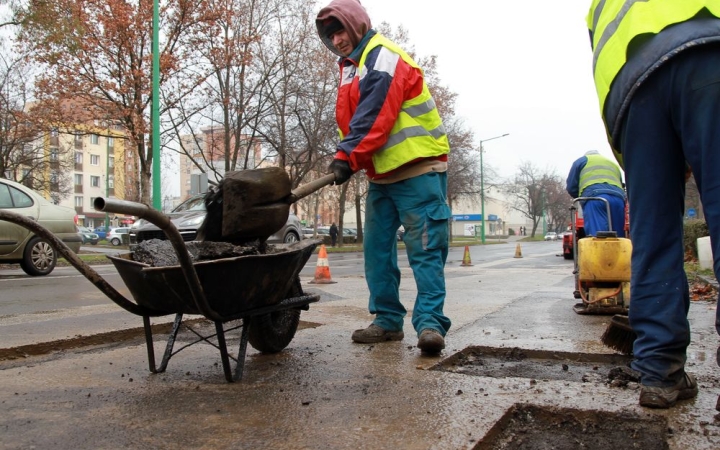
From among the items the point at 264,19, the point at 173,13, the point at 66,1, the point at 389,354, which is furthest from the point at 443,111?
the point at 389,354

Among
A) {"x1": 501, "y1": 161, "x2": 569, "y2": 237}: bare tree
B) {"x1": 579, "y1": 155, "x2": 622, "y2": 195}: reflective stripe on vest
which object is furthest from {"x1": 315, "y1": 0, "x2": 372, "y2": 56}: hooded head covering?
{"x1": 501, "y1": 161, "x2": 569, "y2": 237}: bare tree

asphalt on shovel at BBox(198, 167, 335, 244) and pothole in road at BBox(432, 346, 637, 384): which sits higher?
asphalt on shovel at BBox(198, 167, 335, 244)

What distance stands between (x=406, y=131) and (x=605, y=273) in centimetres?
221

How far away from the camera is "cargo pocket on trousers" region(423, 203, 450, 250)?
342 centimetres

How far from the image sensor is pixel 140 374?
290 centimetres

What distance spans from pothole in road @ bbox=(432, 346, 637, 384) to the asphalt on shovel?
108cm

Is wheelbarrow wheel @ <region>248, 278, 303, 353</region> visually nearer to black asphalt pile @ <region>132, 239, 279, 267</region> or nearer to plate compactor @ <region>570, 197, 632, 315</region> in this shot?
black asphalt pile @ <region>132, 239, 279, 267</region>

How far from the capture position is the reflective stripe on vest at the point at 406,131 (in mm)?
3422

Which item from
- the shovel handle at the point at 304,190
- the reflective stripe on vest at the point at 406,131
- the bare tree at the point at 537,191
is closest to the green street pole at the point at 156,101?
the reflective stripe on vest at the point at 406,131

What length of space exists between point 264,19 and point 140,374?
70.4 ft

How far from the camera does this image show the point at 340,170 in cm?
326

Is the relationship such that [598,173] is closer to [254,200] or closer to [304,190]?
[304,190]

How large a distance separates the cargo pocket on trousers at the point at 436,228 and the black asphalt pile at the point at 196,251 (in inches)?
37.2

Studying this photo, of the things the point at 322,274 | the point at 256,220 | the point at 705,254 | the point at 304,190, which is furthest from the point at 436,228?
the point at 705,254
